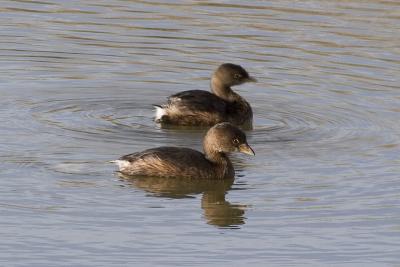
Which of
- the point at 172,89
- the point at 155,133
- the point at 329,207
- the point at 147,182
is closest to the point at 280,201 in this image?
the point at 329,207

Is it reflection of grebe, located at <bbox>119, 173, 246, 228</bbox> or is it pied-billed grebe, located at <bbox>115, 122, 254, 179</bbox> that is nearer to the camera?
reflection of grebe, located at <bbox>119, 173, 246, 228</bbox>

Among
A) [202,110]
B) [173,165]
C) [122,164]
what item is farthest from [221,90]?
[122,164]

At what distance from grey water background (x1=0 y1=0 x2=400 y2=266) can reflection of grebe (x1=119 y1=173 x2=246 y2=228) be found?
1.3 inches

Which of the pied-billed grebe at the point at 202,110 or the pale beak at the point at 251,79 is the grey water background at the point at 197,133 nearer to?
the pied-billed grebe at the point at 202,110

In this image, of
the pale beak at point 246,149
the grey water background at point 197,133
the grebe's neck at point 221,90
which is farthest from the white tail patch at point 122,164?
the grebe's neck at point 221,90

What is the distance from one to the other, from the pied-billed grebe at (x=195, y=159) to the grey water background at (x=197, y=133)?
0.14 metres

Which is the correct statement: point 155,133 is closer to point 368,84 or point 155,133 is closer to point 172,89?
point 172,89

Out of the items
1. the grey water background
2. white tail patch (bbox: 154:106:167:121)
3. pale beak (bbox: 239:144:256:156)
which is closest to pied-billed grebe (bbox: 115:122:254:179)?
pale beak (bbox: 239:144:256:156)

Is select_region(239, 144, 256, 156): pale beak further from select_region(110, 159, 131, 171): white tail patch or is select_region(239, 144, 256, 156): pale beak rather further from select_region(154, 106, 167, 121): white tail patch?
select_region(154, 106, 167, 121): white tail patch

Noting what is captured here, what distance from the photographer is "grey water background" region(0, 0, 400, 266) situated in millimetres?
11906

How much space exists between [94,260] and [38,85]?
7.34 metres

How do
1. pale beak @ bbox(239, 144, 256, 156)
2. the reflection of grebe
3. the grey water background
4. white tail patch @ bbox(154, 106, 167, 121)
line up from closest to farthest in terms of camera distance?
the grey water background < the reflection of grebe < pale beak @ bbox(239, 144, 256, 156) < white tail patch @ bbox(154, 106, 167, 121)

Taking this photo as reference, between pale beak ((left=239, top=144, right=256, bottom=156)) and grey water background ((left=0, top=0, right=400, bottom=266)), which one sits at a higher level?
pale beak ((left=239, top=144, right=256, bottom=156))

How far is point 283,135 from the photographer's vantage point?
53.3 feet
